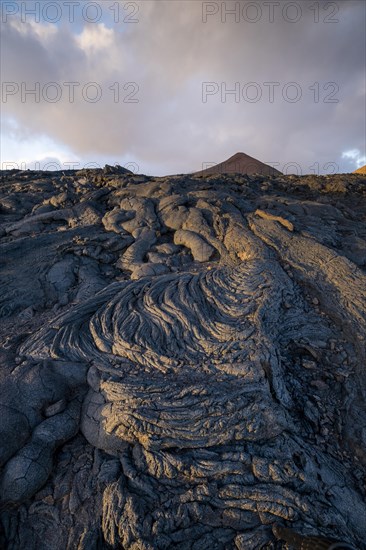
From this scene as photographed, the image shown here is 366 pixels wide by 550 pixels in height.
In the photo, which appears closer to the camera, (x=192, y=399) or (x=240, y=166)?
(x=192, y=399)

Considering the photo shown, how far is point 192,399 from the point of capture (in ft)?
11.3

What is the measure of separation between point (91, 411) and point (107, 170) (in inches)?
549

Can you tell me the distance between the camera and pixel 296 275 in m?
5.57

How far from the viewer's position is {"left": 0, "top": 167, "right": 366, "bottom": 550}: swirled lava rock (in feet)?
9.27

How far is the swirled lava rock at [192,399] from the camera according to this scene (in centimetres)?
282

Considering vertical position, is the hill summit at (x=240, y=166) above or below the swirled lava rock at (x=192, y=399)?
above

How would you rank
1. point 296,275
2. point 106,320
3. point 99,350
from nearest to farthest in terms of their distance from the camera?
1. point 99,350
2. point 106,320
3. point 296,275

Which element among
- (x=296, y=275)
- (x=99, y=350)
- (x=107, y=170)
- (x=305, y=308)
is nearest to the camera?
(x=99, y=350)

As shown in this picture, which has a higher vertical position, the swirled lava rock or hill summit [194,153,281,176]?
hill summit [194,153,281,176]

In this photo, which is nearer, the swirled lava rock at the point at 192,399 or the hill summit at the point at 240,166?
the swirled lava rock at the point at 192,399

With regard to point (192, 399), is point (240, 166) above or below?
above

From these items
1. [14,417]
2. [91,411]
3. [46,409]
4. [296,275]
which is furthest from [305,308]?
[14,417]

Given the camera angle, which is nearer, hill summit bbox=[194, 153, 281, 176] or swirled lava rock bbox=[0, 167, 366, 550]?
swirled lava rock bbox=[0, 167, 366, 550]

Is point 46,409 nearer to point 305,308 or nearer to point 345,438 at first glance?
point 345,438
